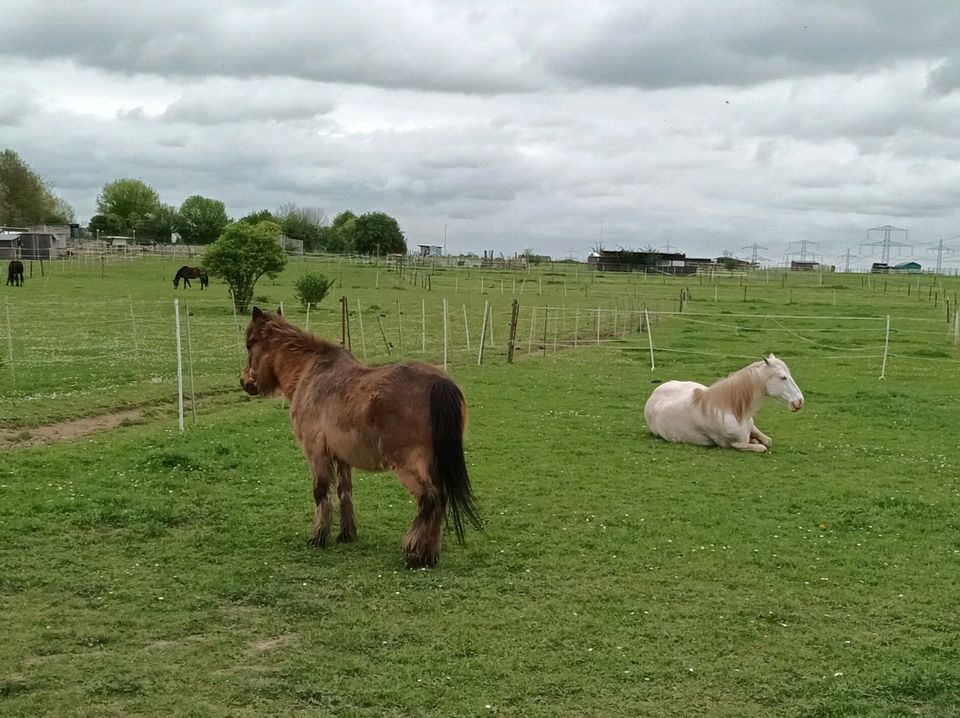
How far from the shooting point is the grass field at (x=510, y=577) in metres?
4.64

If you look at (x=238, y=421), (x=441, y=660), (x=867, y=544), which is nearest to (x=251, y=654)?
(x=441, y=660)

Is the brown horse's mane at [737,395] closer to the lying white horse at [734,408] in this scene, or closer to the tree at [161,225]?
the lying white horse at [734,408]

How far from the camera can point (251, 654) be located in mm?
5051

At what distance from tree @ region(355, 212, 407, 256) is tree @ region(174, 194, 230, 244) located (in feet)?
58.2

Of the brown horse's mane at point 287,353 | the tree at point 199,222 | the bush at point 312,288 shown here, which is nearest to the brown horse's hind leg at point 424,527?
the brown horse's mane at point 287,353

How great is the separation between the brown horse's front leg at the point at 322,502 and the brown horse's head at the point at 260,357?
122 cm

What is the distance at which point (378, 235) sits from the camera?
100 metres

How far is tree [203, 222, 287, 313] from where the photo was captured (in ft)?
105

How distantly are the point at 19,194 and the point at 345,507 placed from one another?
92.1 meters

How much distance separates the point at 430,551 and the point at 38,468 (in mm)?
5383

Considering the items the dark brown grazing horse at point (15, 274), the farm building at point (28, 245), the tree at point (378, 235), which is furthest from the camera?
the tree at point (378, 235)

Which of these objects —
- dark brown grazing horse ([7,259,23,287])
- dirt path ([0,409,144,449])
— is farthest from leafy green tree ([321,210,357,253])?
dirt path ([0,409,144,449])

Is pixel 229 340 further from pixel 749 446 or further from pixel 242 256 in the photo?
pixel 749 446

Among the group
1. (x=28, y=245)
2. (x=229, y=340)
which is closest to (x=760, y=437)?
(x=229, y=340)
